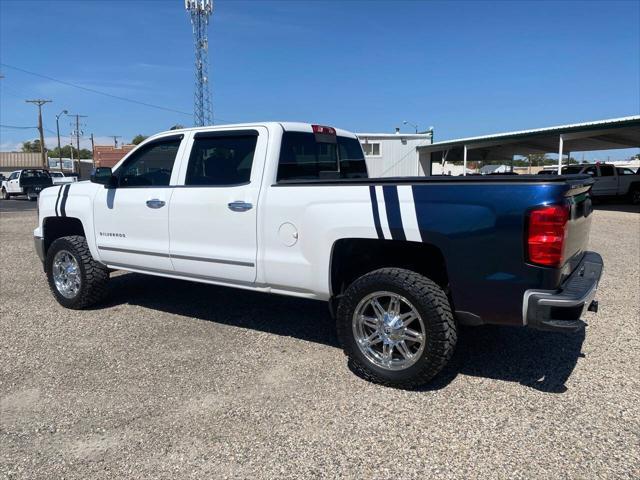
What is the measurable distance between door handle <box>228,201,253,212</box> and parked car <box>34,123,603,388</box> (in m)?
0.02

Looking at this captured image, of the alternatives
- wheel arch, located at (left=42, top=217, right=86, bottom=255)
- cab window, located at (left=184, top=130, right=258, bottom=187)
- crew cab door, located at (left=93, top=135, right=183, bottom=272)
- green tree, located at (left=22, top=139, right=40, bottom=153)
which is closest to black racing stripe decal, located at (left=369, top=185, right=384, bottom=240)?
cab window, located at (left=184, top=130, right=258, bottom=187)

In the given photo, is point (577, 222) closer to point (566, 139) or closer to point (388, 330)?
point (388, 330)

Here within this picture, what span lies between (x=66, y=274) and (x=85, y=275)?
460 millimetres

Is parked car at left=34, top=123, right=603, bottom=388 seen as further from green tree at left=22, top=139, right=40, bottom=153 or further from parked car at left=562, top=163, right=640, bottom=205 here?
green tree at left=22, top=139, right=40, bottom=153

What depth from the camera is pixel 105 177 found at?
530 cm

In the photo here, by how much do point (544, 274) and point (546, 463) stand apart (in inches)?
43.1

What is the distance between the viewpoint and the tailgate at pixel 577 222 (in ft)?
10.9

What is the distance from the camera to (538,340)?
4.79 metres

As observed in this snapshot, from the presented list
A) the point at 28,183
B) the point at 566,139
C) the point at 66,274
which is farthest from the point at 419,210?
the point at 28,183

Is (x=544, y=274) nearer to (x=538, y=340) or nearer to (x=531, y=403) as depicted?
(x=531, y=403)

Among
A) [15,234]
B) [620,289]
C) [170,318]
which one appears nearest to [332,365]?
[170,318]

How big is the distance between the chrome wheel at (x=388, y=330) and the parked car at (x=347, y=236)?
10 millimetres

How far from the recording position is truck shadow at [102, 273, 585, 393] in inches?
160

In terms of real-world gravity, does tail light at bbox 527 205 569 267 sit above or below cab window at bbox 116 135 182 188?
below
